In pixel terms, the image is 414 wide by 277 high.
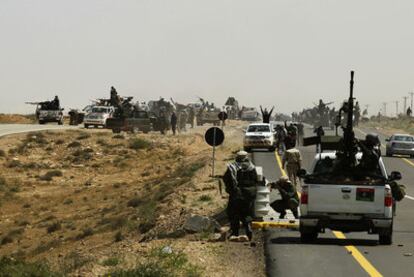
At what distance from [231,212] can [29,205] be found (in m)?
27.8

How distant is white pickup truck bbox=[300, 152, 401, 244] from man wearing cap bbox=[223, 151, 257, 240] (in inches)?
41.4

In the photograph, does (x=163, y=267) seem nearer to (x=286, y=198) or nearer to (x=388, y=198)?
(x=388, y=198)

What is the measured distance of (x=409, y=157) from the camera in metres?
56.9

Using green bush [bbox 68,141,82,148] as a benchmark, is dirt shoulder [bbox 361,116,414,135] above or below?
below

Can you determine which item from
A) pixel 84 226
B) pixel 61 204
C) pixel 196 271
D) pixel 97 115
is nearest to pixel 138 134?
pixel 97 115

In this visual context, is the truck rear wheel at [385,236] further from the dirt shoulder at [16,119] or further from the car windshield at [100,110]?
the dirt shoulder at [16,119]

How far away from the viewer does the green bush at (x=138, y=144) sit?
58.4 metres

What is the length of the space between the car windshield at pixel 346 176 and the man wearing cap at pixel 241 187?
3.77 ft

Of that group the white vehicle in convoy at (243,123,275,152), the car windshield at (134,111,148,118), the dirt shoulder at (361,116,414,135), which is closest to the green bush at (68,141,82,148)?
the car windshield at (134,111,148,118)

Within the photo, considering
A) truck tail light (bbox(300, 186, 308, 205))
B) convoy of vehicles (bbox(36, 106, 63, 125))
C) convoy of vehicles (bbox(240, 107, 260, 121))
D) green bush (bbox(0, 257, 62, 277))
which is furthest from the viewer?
convoy of vehicles (bbox(240, 107, 260, 121))

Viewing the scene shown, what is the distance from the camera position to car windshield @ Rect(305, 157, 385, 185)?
1648 centimetres

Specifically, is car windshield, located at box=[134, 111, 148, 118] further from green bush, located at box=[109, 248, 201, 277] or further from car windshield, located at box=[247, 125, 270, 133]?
green bush, located at box=[109, 248, 201, 277]

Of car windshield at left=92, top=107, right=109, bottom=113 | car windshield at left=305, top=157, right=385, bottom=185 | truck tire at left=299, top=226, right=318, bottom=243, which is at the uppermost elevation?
car windshield at left=305, top=157, right=385, bottom=185

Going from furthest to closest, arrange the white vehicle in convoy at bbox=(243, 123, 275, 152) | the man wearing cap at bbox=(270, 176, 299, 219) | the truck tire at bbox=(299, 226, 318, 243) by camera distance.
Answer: the white vehicle in convoy at bbox=(243, 123, 275, 152)
the man wearing cap at bbox=(270, 176, 299, 219)
the truck tire at bbox=(299, 226, 318, 243)
